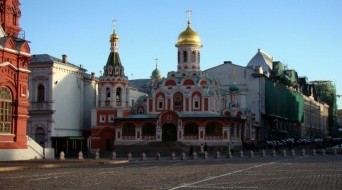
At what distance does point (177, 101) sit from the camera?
236ft

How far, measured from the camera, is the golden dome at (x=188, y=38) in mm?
75375

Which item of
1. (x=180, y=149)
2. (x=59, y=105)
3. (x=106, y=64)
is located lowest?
(x=180, y=149)

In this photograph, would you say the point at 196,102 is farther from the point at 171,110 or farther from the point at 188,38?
the point at 188,38

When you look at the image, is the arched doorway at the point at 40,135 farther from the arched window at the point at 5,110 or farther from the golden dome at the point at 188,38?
the arched window at the point at 5,110

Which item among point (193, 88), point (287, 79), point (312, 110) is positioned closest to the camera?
point (193, 88)

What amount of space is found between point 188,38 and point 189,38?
13 centimetres

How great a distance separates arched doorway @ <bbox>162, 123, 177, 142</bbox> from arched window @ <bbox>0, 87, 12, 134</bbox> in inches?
1220

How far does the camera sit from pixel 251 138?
271 ft

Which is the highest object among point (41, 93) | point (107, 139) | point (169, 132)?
point (41, 93)

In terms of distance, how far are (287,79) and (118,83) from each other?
5705cm

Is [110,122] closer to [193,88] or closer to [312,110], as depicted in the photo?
[193,88]

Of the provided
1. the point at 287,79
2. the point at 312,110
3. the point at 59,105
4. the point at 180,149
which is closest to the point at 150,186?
the point at 180,149

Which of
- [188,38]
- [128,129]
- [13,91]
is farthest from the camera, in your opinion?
[188,38]

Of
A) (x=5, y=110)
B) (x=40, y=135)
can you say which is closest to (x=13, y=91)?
(x=5, y=110)
